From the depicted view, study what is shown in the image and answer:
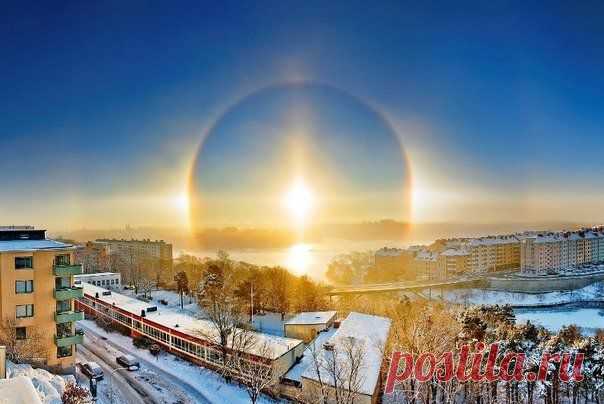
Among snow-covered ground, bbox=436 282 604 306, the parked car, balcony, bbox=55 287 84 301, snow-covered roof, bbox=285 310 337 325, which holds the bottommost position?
snow-covered ground, bbox=436 282 604 306

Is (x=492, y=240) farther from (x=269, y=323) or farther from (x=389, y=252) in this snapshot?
(x=269, y=323)

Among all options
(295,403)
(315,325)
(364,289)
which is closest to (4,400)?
(295,403)

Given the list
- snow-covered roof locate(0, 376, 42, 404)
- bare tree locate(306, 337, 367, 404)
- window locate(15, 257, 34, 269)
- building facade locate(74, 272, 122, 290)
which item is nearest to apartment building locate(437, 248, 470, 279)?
building facade locate(74, 272, 122, 290)

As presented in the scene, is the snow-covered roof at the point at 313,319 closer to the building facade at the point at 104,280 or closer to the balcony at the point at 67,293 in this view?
the balcony at the point at 67,293

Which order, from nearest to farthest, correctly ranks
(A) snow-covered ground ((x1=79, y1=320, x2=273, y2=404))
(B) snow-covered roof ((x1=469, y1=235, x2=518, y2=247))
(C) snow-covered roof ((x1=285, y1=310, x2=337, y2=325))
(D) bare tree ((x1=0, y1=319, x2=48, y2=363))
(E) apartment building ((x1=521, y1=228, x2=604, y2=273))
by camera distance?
(D) bare tree ((x1=0, y1=319, x2=48, y2=363)), (A) snow-covered ground ((x1=79, y1=320, x2=273, y2=404)), (C) snow-covered roof ((x1=285, y1=310, x2=337, y2=325)), (E) apartment building ((x1=521, y1=228, x2=604, y2=273)), (B) snow-covered roof ((x1=469, y1=235, x2=518, y2=247))

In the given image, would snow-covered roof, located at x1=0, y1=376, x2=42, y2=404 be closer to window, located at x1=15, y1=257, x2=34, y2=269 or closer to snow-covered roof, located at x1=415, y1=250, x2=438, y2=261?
window, located at x1=15, y1=257, x2=34, y2=269

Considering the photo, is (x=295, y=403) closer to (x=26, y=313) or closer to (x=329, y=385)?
(x=329, y=385)
